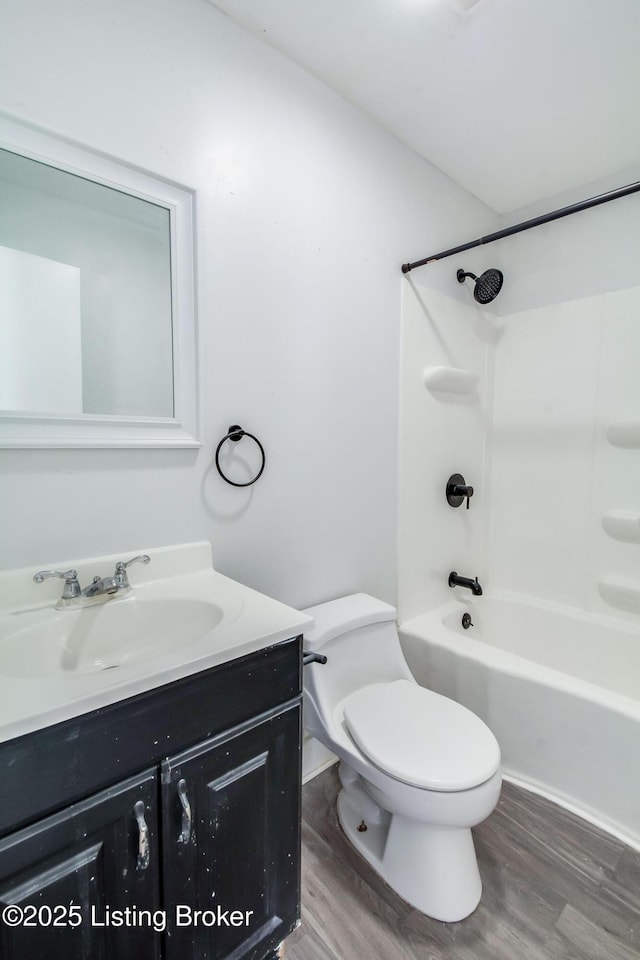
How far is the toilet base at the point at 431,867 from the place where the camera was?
3.73 ft

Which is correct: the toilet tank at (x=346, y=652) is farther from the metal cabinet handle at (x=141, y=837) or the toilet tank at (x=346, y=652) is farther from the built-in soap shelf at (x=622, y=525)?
the built-in soap shelf at (x=622, y=525)

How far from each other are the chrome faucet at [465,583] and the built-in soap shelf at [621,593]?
1.82 feet

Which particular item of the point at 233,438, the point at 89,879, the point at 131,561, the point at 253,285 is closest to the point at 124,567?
the point at 131,561

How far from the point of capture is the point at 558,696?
4.86ft

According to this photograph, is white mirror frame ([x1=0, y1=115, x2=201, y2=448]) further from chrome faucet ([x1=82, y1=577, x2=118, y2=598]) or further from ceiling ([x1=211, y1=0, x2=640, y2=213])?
ceiling ([x1=211, y1=0, x2=640, y2=213])

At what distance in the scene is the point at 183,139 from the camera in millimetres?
1163

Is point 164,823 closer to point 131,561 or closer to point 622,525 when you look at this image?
point 131,561

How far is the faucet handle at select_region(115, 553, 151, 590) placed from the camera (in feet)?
3.41

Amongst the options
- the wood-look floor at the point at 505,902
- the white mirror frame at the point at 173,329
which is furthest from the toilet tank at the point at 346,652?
the white mirror frame at the point at 173,329

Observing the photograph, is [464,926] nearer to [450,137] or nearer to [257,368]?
[257,368]

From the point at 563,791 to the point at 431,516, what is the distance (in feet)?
3.65

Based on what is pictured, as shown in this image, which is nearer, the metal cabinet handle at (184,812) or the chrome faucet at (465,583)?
the metal cabinet handle at (184,812)

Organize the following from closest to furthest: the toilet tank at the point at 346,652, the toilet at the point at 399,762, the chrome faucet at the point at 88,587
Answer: the chrome faucet at the point at 88,587 < the toilet at the point at 399,762 < the toilet tank at the point at 346,652

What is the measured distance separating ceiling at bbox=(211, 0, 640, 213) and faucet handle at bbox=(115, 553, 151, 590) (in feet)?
5.12
